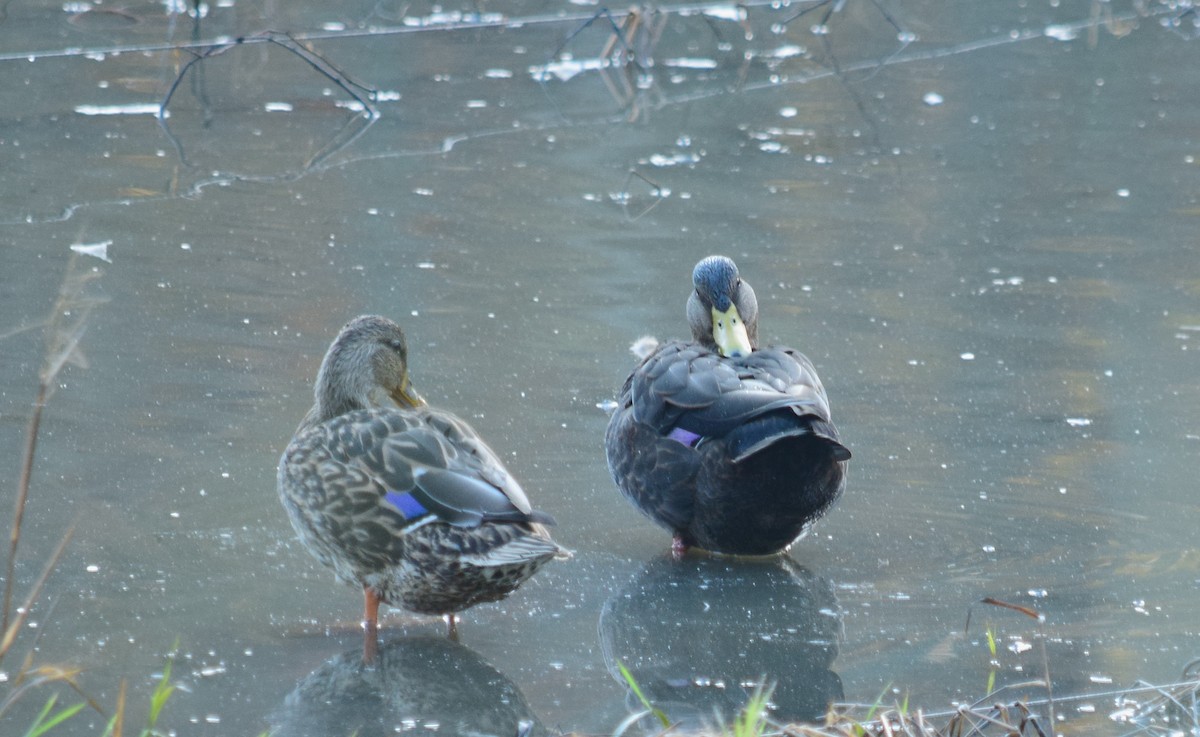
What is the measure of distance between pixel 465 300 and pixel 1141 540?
9.77ft

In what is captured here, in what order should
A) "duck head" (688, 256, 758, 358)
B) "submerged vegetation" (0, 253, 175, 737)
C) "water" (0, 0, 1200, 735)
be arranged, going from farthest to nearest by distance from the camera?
"duck head" (688, 256, 758, 358), "water" (0, 0, 1200, 735), "submerged vegetation" (0, 253, 175, 737)

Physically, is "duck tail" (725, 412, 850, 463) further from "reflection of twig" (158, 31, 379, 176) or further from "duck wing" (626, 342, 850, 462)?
"reflection of twig" (158, 31, 379, 176)

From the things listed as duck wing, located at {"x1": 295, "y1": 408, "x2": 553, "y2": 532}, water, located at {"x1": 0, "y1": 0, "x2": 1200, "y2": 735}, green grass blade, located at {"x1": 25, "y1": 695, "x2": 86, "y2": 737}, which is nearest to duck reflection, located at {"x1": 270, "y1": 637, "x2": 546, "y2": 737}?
water, located at {"x1": 0, "y1": 0, "x2": 1200, "y2": 735}

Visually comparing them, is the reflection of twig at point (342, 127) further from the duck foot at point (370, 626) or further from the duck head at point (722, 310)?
the duck foot at point (370, 626)

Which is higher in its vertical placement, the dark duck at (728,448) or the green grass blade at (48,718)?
the green grass blade at (48,718)

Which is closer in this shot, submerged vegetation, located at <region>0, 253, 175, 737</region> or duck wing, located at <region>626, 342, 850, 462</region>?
submerged vegetation, located at <region>0, 253, 175, 737</region>

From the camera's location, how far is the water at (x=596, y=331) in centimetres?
381

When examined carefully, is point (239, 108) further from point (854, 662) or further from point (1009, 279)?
point (854, 662)

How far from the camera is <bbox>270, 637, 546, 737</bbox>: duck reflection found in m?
3.36

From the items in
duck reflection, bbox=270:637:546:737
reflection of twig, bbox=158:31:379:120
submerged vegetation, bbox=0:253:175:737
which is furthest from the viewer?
reflection of twig, bbox=158:31:379:120

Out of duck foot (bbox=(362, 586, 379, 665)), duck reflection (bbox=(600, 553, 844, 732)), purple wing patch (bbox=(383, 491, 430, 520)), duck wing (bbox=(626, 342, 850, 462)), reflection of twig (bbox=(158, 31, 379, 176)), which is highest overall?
purple wing patch (bbox=(383, 491, 430, 520))

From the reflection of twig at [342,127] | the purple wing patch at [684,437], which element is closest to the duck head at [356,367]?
the purple wing patch at [684,437]

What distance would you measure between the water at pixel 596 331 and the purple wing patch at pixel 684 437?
0.36 metres

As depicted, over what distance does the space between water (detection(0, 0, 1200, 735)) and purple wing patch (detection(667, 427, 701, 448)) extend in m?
0.36
